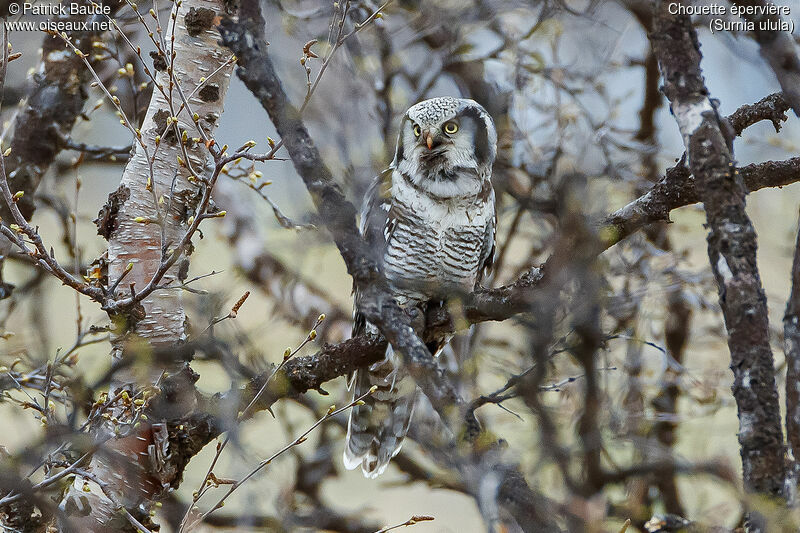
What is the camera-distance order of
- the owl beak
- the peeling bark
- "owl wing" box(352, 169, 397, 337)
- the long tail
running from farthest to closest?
1. the long tail
2. "owl wing" box(352, 169, 397, 337)
3. the owl beak
4. the peeling bark

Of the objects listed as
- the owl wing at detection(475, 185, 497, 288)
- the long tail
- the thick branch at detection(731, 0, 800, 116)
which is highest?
the owl wing at detection(475, 185, 497, 288)

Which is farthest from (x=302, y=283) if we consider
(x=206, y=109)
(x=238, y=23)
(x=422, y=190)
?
(x=238, y=23)

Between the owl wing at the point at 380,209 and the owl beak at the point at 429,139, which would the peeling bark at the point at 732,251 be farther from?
the owl wing at the point at 380,209

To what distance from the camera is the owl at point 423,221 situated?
3607 millimetres

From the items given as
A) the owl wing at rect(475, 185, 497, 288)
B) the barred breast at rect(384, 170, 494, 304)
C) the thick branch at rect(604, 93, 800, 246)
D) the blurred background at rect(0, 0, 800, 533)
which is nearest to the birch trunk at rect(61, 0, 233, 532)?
the blurred background at rect(0, 0, 800, 533)

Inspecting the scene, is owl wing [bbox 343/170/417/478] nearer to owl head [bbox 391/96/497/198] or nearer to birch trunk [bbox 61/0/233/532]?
owl head [bbox 391/96/497/198]

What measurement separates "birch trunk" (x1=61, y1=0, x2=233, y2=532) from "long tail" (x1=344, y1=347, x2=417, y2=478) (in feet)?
4.32

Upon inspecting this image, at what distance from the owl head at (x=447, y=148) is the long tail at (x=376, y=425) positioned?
3.27ft

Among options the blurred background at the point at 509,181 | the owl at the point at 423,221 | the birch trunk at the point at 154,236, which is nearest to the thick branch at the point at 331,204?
the birch trunk at the point at 154,236

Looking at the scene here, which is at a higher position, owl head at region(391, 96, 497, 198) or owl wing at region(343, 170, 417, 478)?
owl head at region(391, 96, 497, 198)

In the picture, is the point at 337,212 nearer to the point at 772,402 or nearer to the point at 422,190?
the point at 772,402

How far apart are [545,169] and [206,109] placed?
2.12 meters

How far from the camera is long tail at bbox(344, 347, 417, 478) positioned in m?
3.77

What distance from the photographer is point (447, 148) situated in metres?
3.63
